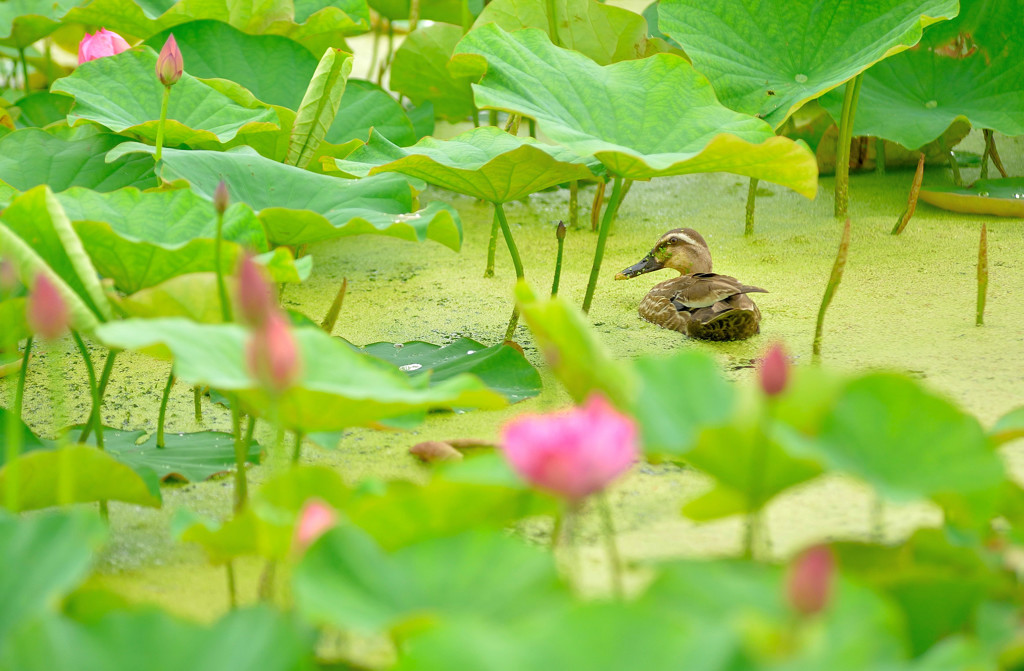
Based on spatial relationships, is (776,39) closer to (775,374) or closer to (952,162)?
(952,162)

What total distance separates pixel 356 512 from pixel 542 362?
3.34ft

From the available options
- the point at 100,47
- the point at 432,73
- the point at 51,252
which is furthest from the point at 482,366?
the point at 432,73

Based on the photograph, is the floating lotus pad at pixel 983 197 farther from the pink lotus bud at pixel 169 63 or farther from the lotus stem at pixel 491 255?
the pink lotus bud at pixel 169 63

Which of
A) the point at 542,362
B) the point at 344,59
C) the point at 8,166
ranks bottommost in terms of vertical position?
the point at 542,362

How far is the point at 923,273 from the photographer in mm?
2148

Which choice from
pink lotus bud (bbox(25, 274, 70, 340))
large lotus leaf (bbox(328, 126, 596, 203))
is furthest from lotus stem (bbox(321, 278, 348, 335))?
pink lotus bud (bbox(25, 274, 70, 340))

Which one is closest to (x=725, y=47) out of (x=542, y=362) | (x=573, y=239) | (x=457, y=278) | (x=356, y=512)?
(x=573, y=239)

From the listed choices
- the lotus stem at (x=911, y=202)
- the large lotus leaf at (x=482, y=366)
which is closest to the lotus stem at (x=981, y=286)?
the lotus stem at (x=911, y=202)

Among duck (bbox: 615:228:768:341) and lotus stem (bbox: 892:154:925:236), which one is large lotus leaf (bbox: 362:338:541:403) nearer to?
duck (bbox: 615:228:768:341)

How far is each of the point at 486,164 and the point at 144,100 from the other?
89 centimetres

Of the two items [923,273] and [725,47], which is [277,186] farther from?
[923,273]

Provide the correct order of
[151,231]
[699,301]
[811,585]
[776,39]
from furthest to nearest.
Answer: [776,39] → [699,301] → [151,231] → [811,585]

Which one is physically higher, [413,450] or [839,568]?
[839,568]

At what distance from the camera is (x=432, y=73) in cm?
283
